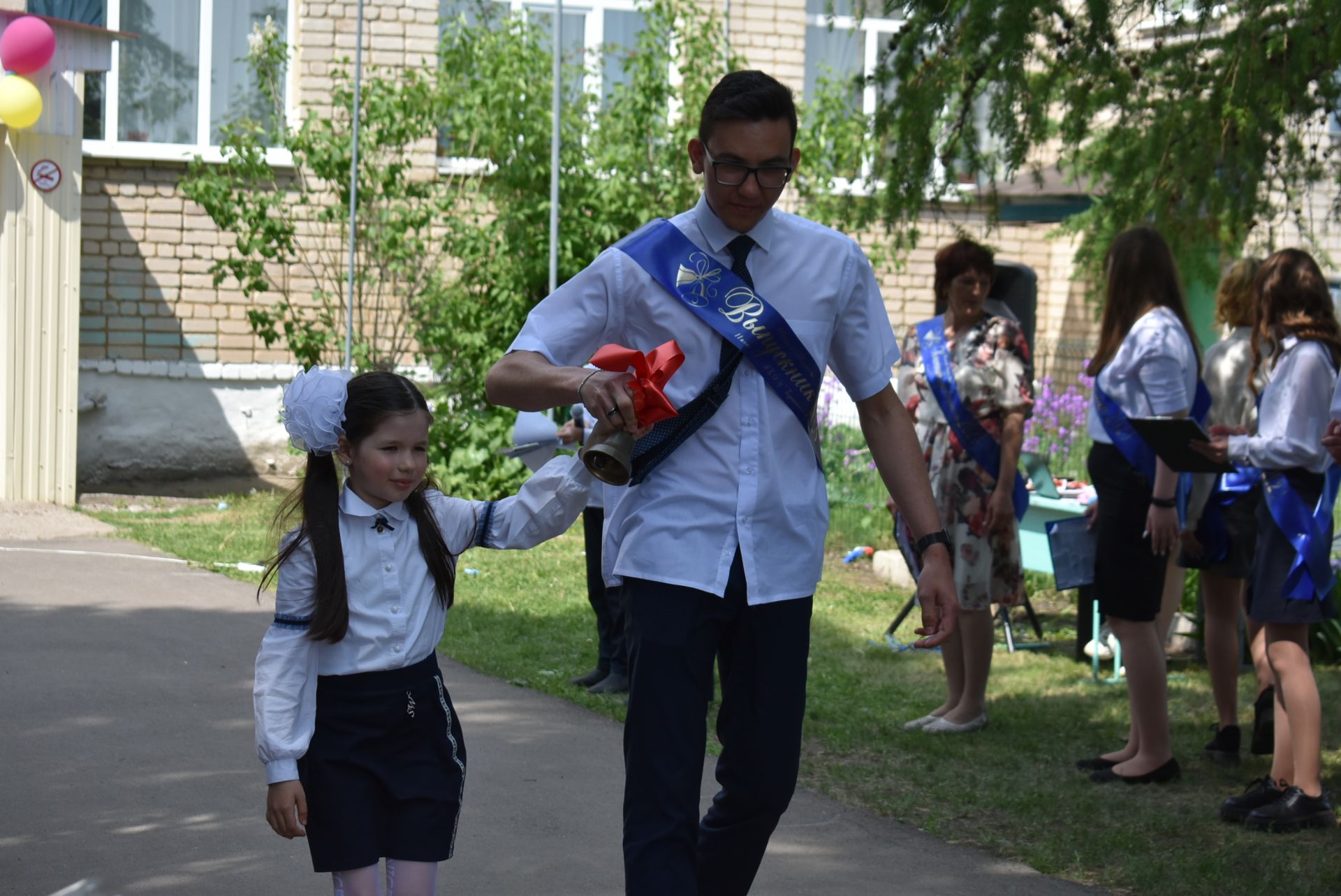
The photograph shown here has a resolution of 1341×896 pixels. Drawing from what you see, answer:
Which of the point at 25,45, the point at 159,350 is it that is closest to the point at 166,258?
the point at 159,350

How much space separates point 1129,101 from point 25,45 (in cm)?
837

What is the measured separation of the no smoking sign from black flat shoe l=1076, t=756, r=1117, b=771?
9328 millimetres

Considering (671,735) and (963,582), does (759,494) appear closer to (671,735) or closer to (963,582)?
(671,735)

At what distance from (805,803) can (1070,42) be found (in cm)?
313

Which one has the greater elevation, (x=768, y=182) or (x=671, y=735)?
(x=768, y=182)

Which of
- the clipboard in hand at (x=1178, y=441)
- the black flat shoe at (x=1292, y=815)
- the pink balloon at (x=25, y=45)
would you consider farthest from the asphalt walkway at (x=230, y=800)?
the pink balloon at (x=25, y=45)

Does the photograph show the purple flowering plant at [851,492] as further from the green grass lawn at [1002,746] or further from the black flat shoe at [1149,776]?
the black flat shoe at [1149,776]

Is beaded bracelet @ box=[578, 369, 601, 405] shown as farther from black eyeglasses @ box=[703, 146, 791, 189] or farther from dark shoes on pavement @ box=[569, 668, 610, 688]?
dark shoes on pavement @ box=[569, 668, 610, 688]

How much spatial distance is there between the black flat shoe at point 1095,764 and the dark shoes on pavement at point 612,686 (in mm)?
1961

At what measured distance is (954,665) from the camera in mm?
6203

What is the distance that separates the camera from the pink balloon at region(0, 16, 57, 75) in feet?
36.9

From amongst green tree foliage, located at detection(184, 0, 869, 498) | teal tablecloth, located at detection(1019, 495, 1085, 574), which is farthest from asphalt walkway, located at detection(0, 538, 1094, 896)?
green tree foliage, located at detection(184, 0, 869, 498)

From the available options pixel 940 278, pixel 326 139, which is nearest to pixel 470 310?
pixel 326 139

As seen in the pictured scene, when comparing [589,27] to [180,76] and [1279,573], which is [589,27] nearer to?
[180,76]
